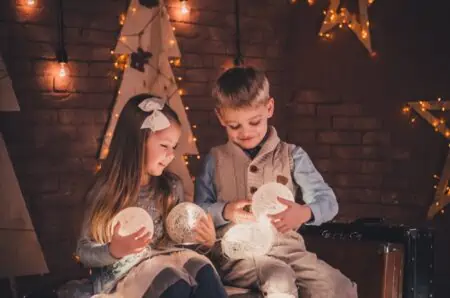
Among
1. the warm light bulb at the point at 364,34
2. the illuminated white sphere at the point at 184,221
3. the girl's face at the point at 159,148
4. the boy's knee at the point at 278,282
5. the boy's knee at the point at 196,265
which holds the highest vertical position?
the warm light bulb at the point at 364,34

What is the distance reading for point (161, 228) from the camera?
311 cm

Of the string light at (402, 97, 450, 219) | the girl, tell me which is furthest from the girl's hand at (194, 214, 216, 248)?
the string light at (402, 97, 450, 219)

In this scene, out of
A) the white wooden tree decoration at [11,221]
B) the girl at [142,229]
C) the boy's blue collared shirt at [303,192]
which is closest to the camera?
the girl at [142,229]

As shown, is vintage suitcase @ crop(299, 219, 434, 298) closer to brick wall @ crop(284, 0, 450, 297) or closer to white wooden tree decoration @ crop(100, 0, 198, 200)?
brick wall @ crop(284, 0, 450, 297)

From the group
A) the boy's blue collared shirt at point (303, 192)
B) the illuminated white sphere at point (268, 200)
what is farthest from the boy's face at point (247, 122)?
the illuminated white sphere at point (268, 200)

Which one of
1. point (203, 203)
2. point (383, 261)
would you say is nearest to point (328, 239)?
point (383, 261)

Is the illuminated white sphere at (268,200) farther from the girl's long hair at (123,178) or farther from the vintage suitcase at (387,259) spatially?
the vintage suitcase at (387,259)

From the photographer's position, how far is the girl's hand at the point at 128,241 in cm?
264

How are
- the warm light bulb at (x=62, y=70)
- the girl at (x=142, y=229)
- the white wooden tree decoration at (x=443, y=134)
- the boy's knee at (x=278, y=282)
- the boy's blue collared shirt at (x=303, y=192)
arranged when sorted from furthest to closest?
the white wooden tree decoration at (x=443, y=134), the warm light bulb at (x=62, y=70), the boy's blue collared shirt at (x=303, y=192), the boy's knee at (x=278, y=282), the girl at (x=142, y=229)

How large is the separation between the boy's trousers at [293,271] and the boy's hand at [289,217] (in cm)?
19

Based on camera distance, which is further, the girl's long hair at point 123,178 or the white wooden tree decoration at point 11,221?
the white wooden tree decoration at point 11,221

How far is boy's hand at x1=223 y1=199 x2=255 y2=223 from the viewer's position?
3.04 metres

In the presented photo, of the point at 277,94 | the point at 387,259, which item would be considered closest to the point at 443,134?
the point at 277,94

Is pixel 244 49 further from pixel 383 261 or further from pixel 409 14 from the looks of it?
pixel 383 261
